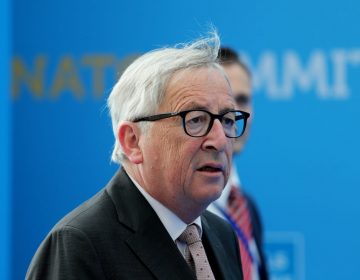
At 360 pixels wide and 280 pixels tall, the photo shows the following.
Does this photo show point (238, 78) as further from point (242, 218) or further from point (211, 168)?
point (211, 168)

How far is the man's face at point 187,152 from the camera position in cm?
185

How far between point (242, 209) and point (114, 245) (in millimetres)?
1588

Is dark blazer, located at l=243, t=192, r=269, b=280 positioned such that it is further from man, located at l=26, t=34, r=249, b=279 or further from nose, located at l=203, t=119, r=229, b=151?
nose, located at l=203, t=119, r=229, b=151

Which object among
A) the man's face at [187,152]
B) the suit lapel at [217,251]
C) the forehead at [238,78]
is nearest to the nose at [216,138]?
the man's face at [187,152]

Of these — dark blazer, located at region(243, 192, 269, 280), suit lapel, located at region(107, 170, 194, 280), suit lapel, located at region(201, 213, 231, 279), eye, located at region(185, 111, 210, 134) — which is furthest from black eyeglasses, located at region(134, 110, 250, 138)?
dark blazer, located at region(243, 192, 269, 280)

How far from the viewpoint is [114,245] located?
177 cm

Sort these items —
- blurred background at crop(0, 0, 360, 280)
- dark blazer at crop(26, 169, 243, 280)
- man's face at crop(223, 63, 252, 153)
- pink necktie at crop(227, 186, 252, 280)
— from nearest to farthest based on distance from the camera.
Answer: dark blazer at crop(26, 169, 243, 280) → pink necktie at crop(227, 186, 252, 280) → man's face at crop(223, 63, 252, 153) → blurred background at crop(0, 0, 360, 280)

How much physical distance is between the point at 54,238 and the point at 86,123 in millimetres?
2203

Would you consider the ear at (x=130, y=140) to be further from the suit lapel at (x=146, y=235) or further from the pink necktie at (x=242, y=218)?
the pink necktie at (x=242, y=218)

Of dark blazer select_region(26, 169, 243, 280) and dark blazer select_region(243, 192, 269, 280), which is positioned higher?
dark blazer select_region(26, 169, 243, 280)

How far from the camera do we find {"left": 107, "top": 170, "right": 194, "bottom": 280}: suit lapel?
180 cm

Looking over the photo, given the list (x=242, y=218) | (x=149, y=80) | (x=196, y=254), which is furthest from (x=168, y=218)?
(x=242, y=218)

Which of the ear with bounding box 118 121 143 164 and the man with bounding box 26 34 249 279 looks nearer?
the man with bounding box 26 34 249 279

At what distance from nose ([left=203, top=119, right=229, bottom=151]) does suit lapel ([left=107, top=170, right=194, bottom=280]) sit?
0.22 meters
